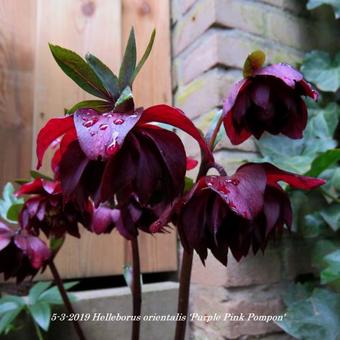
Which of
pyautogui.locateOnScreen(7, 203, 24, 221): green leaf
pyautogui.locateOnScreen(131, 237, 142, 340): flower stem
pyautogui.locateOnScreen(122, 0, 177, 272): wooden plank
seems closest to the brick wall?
pyautogui.locateOnScreen(122, 0, 177, 272): wooden plank

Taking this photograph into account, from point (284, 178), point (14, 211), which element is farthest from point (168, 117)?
point (14, 211)

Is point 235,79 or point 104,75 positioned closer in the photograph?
point 104,75

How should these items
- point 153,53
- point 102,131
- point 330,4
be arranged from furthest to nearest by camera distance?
point 153,53, point 330,4, point 102,131

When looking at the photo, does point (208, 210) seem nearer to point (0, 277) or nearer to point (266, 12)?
point (0, 277)

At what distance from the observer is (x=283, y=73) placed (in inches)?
12.2

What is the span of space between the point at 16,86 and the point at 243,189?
0.69m

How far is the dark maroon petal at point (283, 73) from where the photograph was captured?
0.31 meters

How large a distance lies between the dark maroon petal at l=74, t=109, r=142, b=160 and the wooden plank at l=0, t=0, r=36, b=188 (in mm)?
572

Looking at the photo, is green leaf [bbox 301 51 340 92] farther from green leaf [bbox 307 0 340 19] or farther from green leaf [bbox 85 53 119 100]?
green leaf [bbox 85 53 119 100]

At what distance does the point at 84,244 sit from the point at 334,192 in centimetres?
56

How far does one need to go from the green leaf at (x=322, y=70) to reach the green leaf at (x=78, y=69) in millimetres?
661

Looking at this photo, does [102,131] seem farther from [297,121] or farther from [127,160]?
[297,121]

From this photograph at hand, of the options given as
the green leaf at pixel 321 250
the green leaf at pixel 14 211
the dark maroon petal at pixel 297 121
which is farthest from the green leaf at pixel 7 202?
the green leaf at pixel 321 250

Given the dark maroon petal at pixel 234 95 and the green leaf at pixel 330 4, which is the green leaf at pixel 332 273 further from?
the green leaf at pixel 330 4
